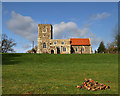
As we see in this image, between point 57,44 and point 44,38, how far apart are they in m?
6.50

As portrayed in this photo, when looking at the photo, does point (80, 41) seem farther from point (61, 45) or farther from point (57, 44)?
point (57, 44)

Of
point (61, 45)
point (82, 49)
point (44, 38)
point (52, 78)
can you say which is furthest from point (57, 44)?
point (52, 78)

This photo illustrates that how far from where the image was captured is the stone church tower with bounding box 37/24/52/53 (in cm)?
5612

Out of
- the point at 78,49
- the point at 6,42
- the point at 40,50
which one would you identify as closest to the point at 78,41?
the point at 78,49

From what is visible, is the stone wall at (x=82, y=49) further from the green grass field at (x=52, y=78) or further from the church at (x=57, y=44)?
the green grass field at (x=52, y=78)

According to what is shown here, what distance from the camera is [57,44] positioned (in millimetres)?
55094

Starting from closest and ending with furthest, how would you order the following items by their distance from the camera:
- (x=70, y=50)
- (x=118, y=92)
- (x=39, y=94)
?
(x=39, y=94)
(x=118, y=92)
(x=70, y=50)

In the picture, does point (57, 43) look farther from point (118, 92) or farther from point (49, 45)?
point (118, 92)

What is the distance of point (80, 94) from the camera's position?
5.99 meters

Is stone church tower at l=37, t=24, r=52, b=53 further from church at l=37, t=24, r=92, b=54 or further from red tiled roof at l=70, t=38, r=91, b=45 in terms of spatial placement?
red tiled roof at l=70, t=38, r=91, b=45

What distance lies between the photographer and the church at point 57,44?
54906mm

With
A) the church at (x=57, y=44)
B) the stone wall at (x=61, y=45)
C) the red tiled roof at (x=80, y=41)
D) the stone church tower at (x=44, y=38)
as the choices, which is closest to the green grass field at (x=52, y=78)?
the stone wall at (x=61, y=45)

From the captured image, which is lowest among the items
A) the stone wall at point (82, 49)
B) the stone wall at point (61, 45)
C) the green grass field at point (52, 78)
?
the green grass field at point (52, 78)

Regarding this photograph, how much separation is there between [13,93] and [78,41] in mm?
52009
